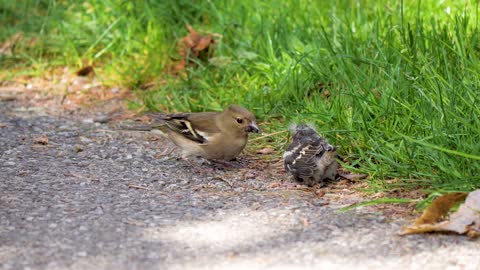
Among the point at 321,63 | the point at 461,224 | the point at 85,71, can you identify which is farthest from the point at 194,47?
the point at 461,224

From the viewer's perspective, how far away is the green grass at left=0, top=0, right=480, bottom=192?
5125mm

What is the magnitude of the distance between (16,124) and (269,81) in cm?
224

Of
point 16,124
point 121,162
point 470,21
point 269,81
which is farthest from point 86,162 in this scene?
point 470,21

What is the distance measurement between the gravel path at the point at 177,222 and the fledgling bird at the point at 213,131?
0.14 metres

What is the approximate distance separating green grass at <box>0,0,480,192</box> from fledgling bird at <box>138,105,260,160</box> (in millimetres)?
373

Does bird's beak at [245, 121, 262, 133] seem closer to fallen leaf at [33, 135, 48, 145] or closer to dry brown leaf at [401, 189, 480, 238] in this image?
fallen leaf at [33, 135, 48, 145]

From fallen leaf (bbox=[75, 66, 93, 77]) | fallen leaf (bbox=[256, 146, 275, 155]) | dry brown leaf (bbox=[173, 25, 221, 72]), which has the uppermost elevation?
dry brown leaf (bbox=[173, 25, 221, 72])

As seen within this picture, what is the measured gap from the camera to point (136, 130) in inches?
256

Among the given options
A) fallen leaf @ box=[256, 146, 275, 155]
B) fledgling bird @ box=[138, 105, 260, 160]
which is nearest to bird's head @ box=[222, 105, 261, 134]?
fledgling bird @ box=[138, 105, 260, 160]

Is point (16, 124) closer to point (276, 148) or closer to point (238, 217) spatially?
point (276, 148)

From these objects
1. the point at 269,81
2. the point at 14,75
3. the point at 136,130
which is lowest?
the point at 14,75

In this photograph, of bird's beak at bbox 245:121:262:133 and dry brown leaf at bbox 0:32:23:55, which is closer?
bird's beak at bbox 245:121:262:133

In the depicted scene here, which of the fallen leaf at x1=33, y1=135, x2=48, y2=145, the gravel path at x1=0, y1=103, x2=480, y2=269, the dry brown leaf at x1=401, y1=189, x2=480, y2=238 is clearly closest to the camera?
the gravel path at x1=0, y1=103, x2=480, y2=269

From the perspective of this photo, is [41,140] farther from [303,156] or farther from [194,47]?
[303,156]
